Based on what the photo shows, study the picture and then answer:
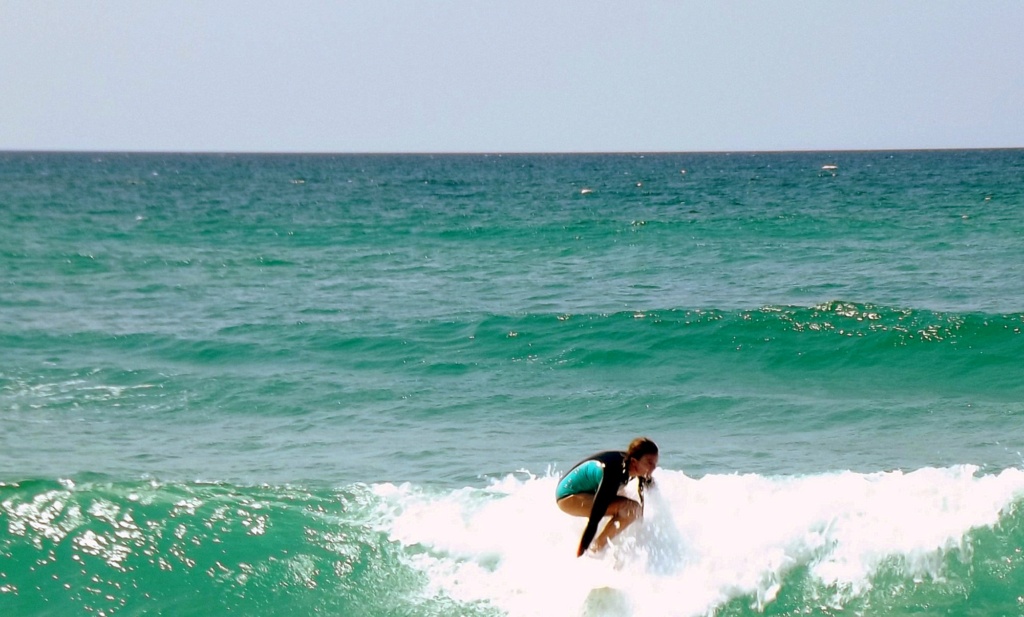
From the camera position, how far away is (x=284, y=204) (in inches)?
1868

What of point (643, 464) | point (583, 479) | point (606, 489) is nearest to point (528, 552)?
point (583, 479)

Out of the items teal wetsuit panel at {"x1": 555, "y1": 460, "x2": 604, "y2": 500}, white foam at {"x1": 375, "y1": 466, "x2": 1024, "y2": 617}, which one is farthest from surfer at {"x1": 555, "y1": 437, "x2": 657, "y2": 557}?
white foam at {"x1": 375, "y1": 466, "x2": 1024, "y2": 617}

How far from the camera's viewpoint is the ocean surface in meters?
6.81

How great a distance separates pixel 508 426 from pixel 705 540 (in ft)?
14.0

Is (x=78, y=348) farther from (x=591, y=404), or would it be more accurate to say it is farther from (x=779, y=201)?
(x=779, y=201)

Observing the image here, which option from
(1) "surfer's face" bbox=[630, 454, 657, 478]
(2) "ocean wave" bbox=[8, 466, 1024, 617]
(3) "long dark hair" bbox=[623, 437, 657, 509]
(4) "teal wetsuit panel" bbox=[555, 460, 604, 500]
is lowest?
(2) "ocean wave" bbox=[8, 466, 1024, 617]

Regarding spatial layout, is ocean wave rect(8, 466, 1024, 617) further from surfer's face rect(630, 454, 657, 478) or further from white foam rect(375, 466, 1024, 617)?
surfer's face rect(630, 454, 657, 478)

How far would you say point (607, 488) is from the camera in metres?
6.17

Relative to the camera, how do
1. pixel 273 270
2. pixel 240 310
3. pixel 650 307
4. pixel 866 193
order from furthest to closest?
pixel 866 193
pixel 273 270
pixel 240 310
pixel 650 307

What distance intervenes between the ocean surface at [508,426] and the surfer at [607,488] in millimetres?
238

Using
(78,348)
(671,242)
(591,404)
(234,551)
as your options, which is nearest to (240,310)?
(78,348)

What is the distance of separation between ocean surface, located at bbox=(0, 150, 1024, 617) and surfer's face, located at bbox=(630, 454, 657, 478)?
578 millimetres

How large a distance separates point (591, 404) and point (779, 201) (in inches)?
1290

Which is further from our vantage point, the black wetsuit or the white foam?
the white foam
